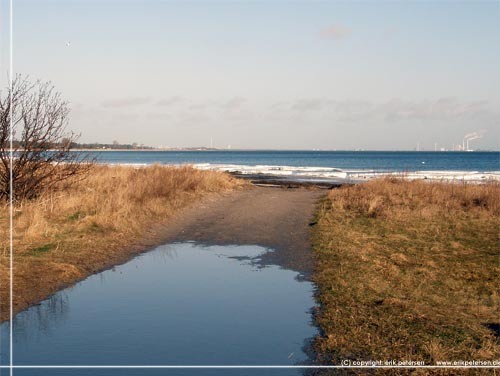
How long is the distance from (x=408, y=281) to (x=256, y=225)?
7.36 m

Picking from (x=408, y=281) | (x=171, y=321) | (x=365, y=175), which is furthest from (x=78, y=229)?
(x=365, y=175)

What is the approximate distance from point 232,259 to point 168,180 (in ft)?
43.3

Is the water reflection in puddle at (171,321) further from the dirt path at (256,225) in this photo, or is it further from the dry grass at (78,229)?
the dirt path at (256,225)

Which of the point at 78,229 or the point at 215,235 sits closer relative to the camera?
the point at 78,229

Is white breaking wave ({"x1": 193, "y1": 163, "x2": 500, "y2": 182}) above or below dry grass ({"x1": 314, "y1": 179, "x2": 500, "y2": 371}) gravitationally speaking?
above

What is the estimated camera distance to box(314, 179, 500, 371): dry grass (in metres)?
6.21

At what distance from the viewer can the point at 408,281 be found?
31.0 ft

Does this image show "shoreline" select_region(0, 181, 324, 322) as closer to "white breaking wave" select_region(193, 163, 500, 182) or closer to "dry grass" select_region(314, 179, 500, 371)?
"dry grass" select_region(314, 179, 500, 371)

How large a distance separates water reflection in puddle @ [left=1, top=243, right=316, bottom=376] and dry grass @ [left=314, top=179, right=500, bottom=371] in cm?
57

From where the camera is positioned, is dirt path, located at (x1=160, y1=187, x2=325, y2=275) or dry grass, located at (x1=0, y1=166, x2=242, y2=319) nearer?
dry grass, located at (x1=0, y1=166, x2=242, y2=319)

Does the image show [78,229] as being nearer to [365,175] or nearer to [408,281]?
[408,281]

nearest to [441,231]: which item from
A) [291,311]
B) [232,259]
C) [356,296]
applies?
[232,259]

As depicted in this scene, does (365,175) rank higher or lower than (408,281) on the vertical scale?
higher

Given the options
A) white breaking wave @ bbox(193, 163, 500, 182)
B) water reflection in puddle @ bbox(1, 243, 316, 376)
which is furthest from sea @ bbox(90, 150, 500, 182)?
water reflection in puddle @ bbox(1, 243, 316, 376)
